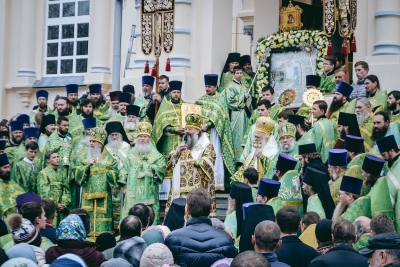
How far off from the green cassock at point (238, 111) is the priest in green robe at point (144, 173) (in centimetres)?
167

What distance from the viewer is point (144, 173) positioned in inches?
593

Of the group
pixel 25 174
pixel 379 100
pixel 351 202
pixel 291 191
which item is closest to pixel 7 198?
pixel 25 174

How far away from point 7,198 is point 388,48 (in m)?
6.76

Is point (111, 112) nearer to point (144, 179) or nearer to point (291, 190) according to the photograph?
point (144, 179)

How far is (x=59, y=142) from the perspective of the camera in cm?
1619

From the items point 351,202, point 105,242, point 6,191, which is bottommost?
point 105,242

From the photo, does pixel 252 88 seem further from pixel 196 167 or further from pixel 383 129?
pixel 383 129

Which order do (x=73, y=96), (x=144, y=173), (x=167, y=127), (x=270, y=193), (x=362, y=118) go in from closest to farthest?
(x=270, y=193)
(x=362, y=118)
(x=144, y=173)
(x=167, y=127)
(x=73, y=96)

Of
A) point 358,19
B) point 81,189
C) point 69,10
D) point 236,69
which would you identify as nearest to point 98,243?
point 81,189

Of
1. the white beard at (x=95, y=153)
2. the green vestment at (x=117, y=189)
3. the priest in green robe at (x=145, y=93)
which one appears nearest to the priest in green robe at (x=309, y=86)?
the priest in green robe at (x=145, y=93)

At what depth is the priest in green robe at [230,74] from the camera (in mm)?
17656

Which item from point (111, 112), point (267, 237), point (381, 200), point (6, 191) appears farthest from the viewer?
point (111, 112)

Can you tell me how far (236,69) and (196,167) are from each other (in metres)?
3.25

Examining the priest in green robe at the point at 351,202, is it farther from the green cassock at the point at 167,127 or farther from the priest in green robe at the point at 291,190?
the green cassock at the point at 167,127
